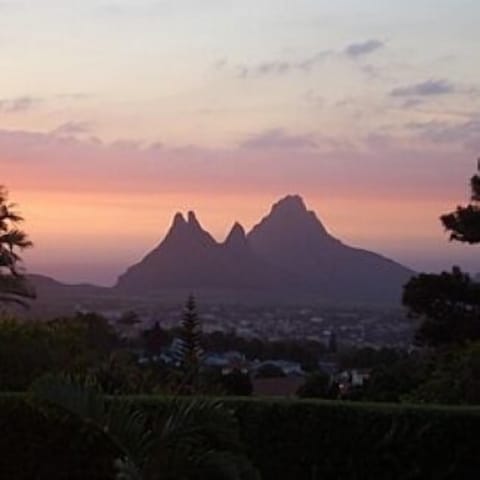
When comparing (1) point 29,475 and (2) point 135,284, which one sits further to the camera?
(2) point 135,284

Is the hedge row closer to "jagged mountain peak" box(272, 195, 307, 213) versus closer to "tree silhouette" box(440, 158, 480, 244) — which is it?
"tree silhouette" box(440, 158, 480, 244)

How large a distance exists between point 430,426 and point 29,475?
150 inches

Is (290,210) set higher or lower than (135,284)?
higher

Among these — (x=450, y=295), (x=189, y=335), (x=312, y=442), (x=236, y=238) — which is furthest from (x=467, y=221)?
(x=236, y=238)

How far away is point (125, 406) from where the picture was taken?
26.1 feet

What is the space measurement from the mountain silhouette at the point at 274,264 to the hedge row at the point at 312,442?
155 feet

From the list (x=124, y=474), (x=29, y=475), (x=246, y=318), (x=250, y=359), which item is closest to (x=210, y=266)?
(x=246, y=318)

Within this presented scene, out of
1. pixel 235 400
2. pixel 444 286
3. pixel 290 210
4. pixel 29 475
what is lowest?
pixel 29 475

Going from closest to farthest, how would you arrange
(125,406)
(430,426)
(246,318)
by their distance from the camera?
(125,406) < (430,426) < (246,318)

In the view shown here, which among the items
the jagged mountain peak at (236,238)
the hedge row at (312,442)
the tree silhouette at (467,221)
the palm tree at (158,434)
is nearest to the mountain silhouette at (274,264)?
the jagged mountain peak at (236,238)

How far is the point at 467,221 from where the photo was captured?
32500 mm

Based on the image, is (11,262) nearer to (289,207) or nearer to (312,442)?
(312,442)

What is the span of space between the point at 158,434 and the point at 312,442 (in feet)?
13.0

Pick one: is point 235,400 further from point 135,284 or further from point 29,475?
point 135,284
